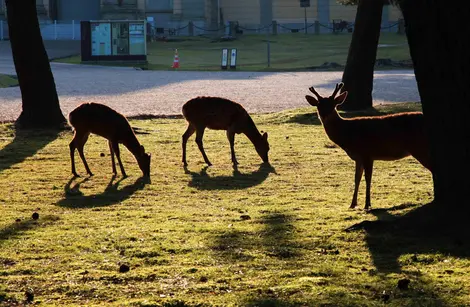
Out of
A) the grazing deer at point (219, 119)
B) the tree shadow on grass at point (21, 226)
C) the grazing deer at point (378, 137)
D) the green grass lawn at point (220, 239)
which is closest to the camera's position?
the green grass lawn at point (220, 239)

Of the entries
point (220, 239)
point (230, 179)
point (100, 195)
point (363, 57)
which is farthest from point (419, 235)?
point (363, 57)

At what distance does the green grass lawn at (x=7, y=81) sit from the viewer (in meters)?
31.8

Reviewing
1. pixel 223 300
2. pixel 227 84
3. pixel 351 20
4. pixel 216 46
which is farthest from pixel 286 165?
pixel 351 20

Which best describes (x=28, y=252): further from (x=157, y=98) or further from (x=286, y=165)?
(x=157, y=98)

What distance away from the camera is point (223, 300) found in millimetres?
6031

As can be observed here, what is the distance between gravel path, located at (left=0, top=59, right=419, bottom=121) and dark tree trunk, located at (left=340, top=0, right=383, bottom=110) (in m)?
2.45

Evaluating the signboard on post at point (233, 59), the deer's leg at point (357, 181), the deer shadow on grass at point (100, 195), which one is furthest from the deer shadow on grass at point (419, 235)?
the signboard on post at point (233, 59)

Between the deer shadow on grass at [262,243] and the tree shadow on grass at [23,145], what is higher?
the deer shadow on grass at [262,243]

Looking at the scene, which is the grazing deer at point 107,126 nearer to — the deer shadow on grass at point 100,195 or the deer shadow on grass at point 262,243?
the deer shadow on grass at point 100,195

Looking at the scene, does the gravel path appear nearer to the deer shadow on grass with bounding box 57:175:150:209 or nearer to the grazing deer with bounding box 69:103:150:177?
the grazing deer with bounding box 69:103:150:177

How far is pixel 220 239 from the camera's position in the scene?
796 centimetres

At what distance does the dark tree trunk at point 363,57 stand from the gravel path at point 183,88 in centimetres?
245

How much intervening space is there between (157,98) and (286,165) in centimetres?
1316

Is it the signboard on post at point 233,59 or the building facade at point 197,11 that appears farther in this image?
the building facade at point 197,11
